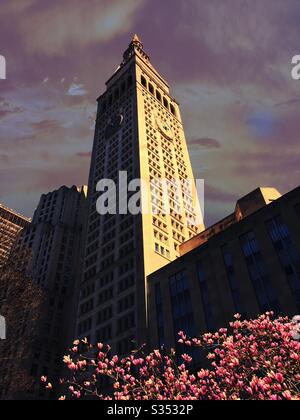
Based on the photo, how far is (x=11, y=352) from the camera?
3147 cm

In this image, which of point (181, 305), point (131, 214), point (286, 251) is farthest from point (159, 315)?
point (131, 214)

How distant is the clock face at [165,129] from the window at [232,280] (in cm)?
5977

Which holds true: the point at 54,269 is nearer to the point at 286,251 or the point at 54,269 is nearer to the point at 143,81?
the point at 143,81

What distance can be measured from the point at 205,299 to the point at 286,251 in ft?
43.6

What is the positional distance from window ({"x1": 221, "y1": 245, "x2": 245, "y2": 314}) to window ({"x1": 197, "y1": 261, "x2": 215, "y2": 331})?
13.0 ft

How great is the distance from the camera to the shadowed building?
4167 centimetres

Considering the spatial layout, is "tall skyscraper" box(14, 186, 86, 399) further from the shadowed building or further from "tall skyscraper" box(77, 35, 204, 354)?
the shadowed building

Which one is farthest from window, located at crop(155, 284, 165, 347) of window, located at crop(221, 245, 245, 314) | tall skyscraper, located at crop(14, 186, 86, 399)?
tall skyscraper, located at crop(14, 186, 86, 399)

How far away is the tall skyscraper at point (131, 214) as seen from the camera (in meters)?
61.0

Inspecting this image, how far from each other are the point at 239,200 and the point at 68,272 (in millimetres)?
79052

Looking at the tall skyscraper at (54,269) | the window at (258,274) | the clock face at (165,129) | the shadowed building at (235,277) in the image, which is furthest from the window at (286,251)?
the clock face at (165,129)

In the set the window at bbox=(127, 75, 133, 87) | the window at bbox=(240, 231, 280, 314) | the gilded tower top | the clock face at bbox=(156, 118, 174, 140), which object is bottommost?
the window at bbox=(240, 231, 280, 314)
